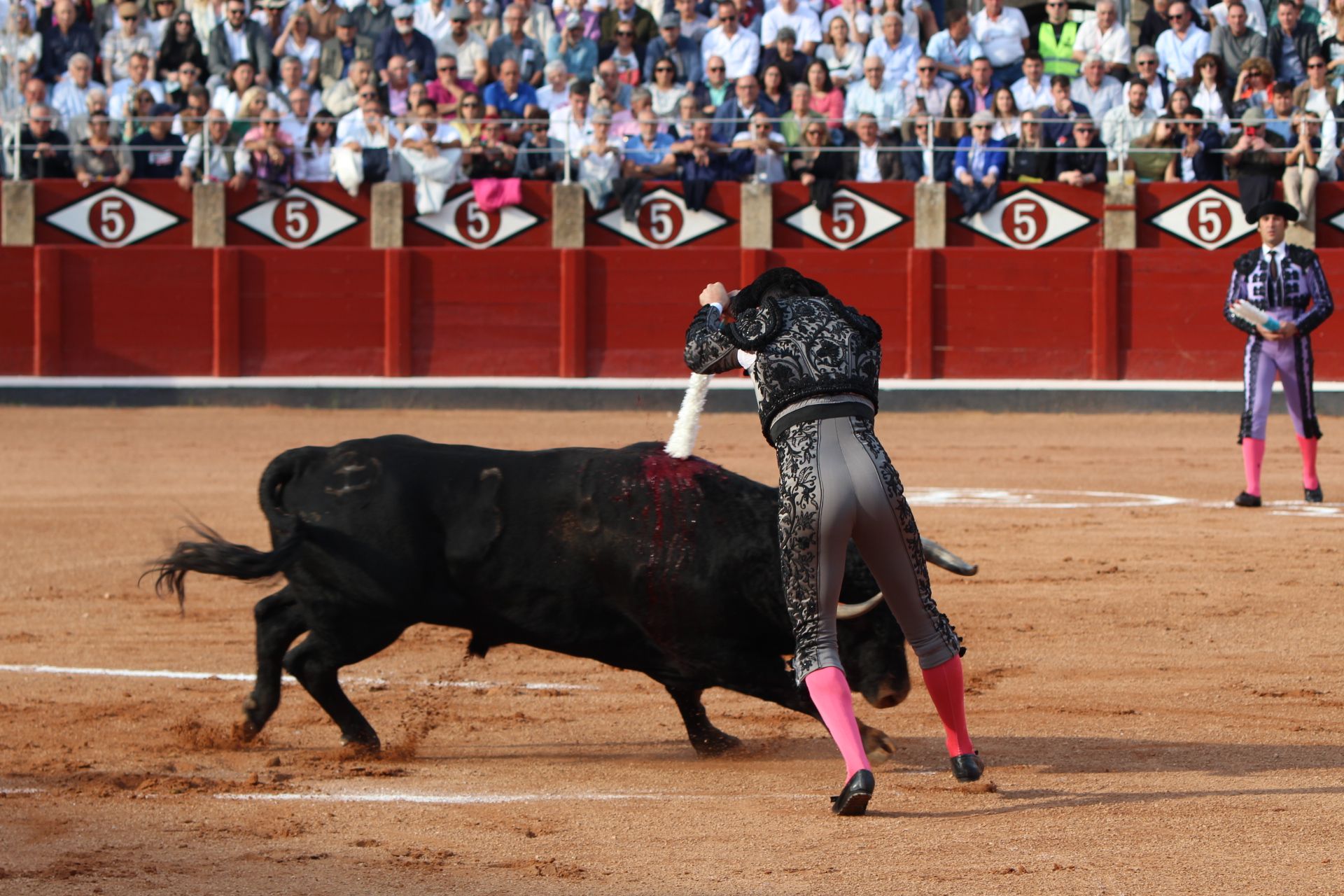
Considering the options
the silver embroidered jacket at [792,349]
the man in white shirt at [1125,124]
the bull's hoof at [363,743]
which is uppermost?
the man in white shirt at [1125,124]

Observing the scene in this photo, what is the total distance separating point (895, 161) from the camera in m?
13.4

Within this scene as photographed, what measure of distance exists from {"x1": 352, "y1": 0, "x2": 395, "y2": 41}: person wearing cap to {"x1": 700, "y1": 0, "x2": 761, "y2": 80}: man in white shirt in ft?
8.40

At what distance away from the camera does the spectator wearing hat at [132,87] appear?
13664mm

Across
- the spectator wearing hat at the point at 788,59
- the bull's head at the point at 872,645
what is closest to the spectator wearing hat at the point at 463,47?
the spectator wearing hat at the point at 788,59

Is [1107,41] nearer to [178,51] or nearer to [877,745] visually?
[178,51]

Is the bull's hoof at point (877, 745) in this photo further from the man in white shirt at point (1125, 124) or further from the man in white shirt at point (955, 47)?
the man in white shirt at point (955, 47)

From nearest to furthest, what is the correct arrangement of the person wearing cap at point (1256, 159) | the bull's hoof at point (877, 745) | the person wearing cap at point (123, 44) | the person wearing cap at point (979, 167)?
1. the bull's hoof at point (877, 745)
2. the person wearing cap at point (1256, 159)
3. the person wearing cap at point (979, 167)
4. the person wearing cap at point (123, 44)

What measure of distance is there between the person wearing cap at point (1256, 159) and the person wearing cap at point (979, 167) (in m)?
1.67

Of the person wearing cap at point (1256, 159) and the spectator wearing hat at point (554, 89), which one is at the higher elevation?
the spectator wearing hat at point (554, 89)

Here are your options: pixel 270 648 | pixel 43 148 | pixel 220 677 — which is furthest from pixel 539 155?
pixel 270 648

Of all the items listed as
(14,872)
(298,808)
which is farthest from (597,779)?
(14,872)

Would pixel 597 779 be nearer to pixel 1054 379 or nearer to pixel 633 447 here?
pixel 633 447

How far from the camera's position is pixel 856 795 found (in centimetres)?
352

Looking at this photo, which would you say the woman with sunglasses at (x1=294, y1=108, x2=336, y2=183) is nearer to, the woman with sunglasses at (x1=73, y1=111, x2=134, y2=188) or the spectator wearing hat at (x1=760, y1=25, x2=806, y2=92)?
the woman with sunglasses at (x1=73, y1=111, x2=134, y2=188)
